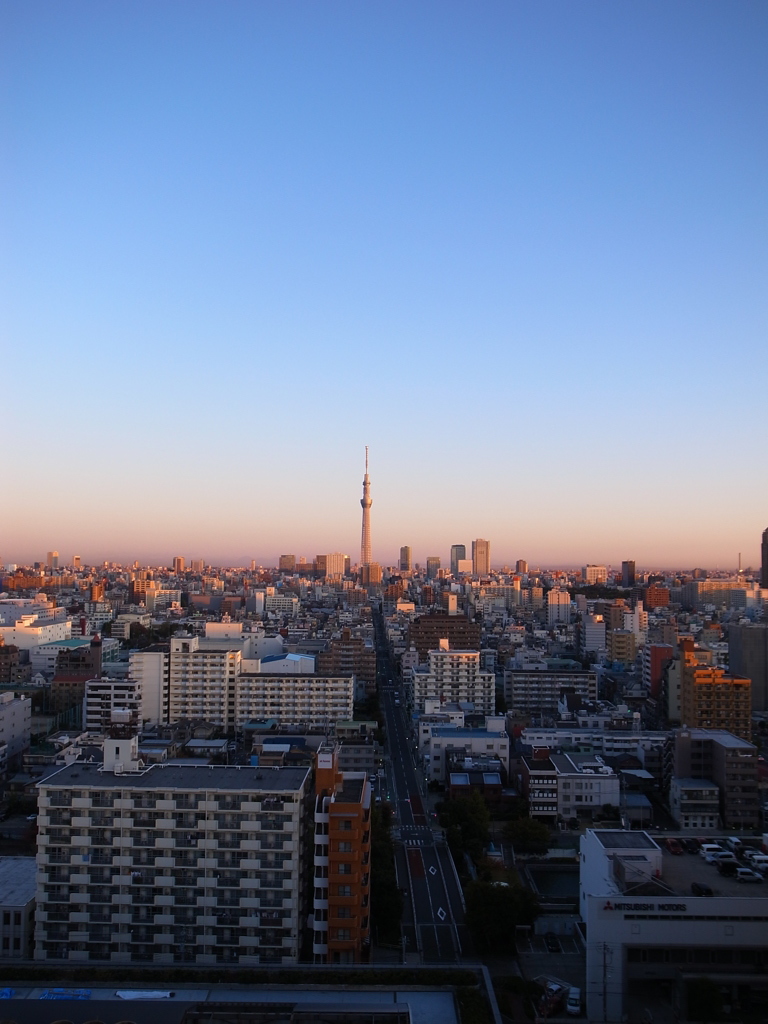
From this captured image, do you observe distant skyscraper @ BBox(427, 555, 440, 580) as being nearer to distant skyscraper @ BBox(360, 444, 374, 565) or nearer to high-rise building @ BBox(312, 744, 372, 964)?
distant skyscraper @ BBox(360, 444, 374, 565)

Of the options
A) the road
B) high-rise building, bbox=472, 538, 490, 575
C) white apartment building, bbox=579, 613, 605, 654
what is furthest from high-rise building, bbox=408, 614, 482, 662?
high-rise building, bbox=472, 538, 490, 575

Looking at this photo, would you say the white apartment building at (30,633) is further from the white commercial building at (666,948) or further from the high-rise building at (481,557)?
the high-rise building at (481,557)

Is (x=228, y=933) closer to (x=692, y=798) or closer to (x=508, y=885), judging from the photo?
(x=508, y=885)

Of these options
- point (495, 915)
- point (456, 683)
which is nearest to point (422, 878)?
point (495, 915)

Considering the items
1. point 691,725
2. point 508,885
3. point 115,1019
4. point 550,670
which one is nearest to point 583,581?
point 550,670

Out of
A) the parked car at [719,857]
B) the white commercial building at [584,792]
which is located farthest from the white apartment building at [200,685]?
the parked car at [719,857]

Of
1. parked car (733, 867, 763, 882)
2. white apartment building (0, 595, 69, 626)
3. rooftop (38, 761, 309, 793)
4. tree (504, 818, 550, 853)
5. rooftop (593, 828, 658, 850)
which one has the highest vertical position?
rooftop (38, 761, 309, 793)

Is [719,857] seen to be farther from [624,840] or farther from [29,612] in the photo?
[29,612]

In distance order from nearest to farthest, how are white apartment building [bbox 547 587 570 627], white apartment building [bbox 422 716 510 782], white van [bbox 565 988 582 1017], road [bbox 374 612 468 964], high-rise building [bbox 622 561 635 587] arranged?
white van [bbox 565 988 582 1017], road [bbox 374 612 468 964], white apartment building [bbox 422 716 510 782], white apartment building [bbox 547 587 570 627], high-rise building [bbox 622 561 635 587]
